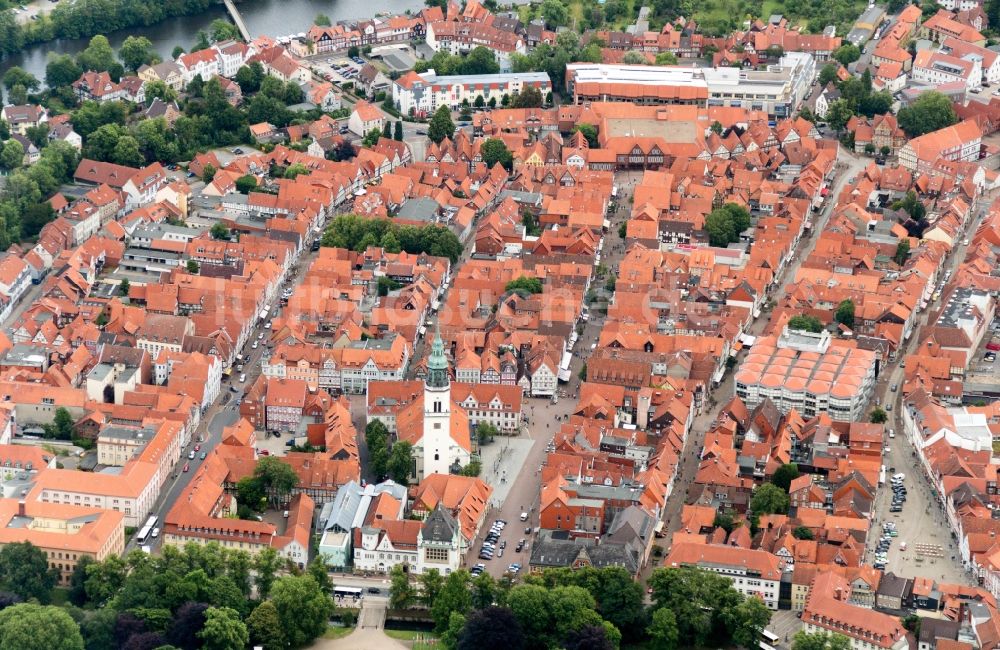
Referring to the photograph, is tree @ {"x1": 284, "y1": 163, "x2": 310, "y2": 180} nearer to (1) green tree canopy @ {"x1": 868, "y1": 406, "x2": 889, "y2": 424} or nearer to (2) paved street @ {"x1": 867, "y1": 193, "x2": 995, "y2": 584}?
(2) paved street @ {"x1": 867, "y1": 193, "x2": 995, "y2": 584}

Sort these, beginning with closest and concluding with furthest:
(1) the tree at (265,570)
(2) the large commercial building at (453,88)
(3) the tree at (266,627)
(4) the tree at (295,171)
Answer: (3) the tree at (266,627)
(1) the tree at (265,570)
(4) the tree at (295,171)
(2) the large commercial building at (453,88)

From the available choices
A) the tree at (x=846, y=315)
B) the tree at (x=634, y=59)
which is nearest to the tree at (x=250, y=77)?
the tree at (x=634, y=59)

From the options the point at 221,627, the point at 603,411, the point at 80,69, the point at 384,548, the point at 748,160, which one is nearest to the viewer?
the point at 221,627

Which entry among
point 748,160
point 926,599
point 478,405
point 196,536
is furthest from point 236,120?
point 926,599

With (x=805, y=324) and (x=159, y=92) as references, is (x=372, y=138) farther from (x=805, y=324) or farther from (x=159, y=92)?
(x=805, y=324)

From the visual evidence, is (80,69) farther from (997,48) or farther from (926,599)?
(926,599)

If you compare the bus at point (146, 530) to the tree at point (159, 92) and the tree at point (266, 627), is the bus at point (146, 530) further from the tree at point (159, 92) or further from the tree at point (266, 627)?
the tree at point (159, 92)
